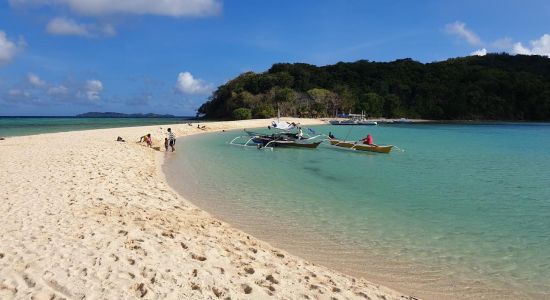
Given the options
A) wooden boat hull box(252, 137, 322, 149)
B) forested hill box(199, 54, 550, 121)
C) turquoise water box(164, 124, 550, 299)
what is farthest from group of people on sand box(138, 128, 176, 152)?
forested hill box(199, 54, 550, 121)

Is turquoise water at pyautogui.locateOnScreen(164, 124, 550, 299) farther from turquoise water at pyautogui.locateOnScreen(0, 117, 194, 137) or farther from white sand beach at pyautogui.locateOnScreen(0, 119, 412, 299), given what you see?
turquoise water at pyautogui.locateOnScreen(0, 117, 194, 137)

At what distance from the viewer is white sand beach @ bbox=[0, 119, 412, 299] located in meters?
4.45

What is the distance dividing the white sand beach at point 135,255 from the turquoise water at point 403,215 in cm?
86

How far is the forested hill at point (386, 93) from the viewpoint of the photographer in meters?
81.7

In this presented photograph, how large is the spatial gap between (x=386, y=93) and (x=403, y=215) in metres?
89.2

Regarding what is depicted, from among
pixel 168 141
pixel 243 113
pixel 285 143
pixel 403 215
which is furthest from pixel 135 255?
pixel 243 113

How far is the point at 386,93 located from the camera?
307 ft

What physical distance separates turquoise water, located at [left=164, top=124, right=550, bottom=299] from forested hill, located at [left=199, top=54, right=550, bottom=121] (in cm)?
6271

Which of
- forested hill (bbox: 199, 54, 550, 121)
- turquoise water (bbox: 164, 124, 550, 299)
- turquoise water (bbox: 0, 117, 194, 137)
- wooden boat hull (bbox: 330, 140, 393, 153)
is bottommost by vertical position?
turquoise water (bbox: 164, 124, 550, 299)

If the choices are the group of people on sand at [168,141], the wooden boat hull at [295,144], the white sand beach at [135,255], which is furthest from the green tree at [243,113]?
the white sand beach at [135,255]

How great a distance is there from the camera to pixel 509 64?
123125 mm

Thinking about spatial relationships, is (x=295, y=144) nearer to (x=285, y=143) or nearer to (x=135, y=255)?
(x=285, y=143)

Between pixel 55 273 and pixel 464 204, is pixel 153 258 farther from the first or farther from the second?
pixel 464 204

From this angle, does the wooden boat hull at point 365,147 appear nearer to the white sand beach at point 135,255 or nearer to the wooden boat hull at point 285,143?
the wooden boat hull at point 285,143
